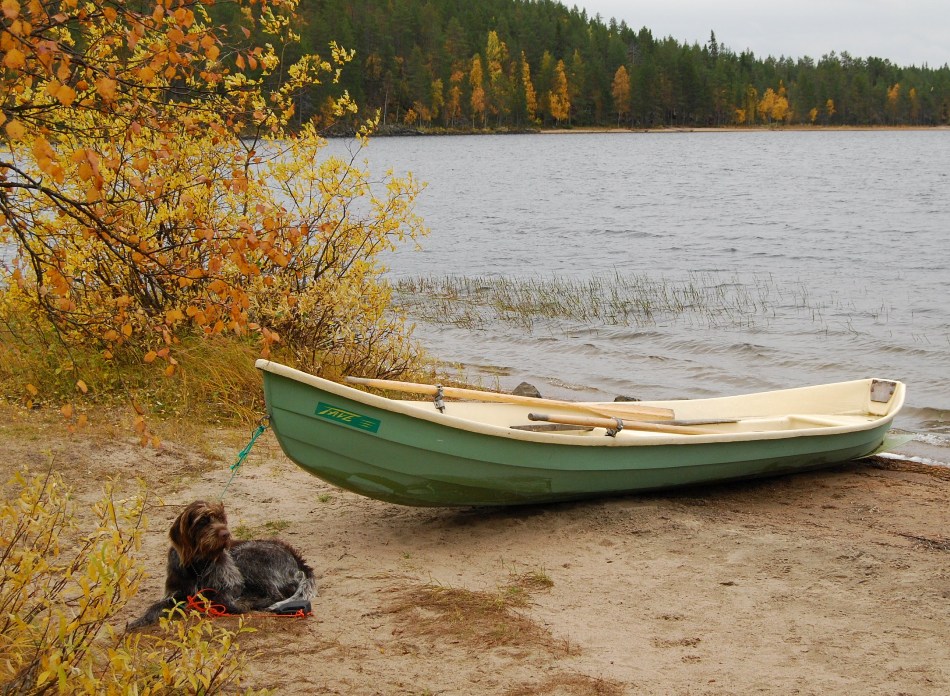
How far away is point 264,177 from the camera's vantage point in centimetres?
923

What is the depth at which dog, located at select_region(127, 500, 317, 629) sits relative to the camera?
492 cm

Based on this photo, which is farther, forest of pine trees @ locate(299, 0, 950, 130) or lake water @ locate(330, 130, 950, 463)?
forest of pine trees @ locate(299, 0, 950, 130)

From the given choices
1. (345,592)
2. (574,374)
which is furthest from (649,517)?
(574,374)

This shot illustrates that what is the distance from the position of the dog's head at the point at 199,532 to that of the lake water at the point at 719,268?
7.90 m

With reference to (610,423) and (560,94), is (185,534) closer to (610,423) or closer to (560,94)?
(610,423)

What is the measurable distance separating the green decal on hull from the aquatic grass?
12.3 meters

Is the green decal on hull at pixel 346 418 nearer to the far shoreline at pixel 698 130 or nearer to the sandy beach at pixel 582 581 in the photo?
the sandy beach at pixel 582 581

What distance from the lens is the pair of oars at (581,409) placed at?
7.06 metres

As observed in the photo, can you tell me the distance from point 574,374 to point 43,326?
25.3 feet

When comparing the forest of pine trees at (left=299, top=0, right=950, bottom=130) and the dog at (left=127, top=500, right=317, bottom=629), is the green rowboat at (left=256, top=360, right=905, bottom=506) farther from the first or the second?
the forest of pine trees at (left=299, top=0, right=950, bottom=130)

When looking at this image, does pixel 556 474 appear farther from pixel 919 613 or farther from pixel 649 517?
pixel 919 613

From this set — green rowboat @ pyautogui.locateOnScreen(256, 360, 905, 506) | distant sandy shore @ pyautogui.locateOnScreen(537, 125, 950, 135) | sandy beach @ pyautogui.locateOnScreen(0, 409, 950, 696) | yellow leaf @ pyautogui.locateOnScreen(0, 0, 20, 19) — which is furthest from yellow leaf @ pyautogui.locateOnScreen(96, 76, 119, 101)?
distant sandy shore @ pyautogui.locateOnScreen(537, 125, 950, 135)

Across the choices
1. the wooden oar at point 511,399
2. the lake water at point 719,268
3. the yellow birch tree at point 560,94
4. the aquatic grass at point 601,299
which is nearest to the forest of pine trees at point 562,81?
the yellow birch tree at point 560,94

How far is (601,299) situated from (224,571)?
51.5ft
